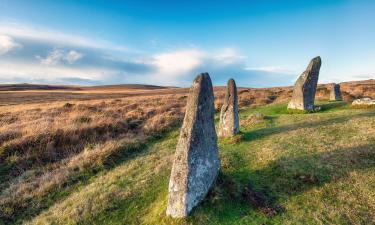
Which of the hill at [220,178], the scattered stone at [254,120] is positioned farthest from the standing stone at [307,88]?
the scattered stone at [254,120]

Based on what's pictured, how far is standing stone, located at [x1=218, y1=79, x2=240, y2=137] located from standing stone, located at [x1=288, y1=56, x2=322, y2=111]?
8825 millimetres

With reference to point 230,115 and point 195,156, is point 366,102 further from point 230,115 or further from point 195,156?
point 195,156

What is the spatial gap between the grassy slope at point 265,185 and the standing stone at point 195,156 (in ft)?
1.50

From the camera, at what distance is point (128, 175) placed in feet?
44.0

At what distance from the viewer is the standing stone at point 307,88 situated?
2320 centimetres

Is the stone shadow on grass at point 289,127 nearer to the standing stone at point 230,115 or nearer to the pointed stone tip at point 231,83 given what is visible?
the standing stone at point 230,115

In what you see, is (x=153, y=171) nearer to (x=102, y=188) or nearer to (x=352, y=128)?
(x=102, y=188)

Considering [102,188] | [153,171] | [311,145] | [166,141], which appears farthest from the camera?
[166,141]

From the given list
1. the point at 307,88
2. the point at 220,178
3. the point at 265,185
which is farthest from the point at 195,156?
the point at 307,88

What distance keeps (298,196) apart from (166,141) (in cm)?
1098

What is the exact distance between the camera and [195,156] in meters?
9.28

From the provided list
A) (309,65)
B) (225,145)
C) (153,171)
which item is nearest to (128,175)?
(153,171)

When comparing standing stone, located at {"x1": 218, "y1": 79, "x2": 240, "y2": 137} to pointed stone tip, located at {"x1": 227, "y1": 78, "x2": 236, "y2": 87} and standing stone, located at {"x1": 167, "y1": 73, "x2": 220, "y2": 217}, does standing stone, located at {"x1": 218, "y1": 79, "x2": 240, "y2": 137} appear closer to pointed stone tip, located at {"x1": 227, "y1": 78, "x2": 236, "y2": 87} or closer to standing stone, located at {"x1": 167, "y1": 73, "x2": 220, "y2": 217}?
pointed stone tip, located at {"x1": 227, "y1": 78, "x2": 236, "y2": 87}

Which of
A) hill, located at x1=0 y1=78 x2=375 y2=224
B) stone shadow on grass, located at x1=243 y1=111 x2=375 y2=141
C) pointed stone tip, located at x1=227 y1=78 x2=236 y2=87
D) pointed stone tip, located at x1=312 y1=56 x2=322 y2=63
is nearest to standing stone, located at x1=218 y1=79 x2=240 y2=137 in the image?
pointed stone tip, located at x1=227 y1=78 x2=236 y2=87
